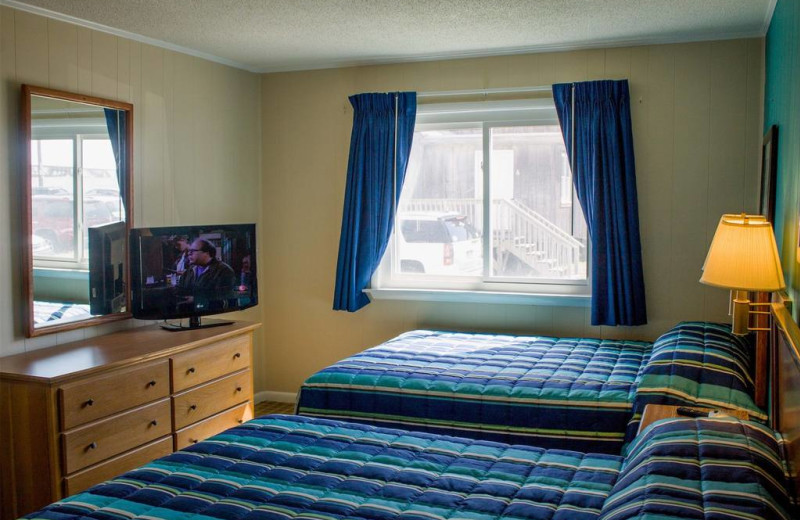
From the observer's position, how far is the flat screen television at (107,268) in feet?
12.8

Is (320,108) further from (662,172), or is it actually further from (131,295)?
(662,172)

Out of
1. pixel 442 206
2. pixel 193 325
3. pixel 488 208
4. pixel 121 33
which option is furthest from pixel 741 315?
pixel 121 33

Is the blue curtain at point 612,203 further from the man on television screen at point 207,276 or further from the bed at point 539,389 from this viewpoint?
the man on television screen at point 207,276

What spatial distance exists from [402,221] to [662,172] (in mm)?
1754

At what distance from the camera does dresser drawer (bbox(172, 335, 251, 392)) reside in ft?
12.6

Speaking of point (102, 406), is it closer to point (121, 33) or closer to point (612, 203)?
point (121, 33)

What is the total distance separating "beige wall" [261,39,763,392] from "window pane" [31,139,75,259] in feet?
5.85

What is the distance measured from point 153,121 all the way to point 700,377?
11.0 feet

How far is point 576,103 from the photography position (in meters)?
4.51

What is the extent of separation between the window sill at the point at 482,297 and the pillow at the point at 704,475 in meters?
2.54

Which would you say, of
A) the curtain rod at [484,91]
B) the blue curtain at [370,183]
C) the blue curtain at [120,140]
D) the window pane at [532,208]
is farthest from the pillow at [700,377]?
the blue curtain at [120,140]

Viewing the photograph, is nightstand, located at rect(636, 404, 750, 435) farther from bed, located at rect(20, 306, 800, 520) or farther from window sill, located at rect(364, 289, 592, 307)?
window sill, located at rect(364, 289, 592, 307)

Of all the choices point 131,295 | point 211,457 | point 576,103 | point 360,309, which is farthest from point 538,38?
point 211,457

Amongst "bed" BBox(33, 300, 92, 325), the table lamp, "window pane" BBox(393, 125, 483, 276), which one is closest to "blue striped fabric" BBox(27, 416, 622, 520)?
the table lamp
